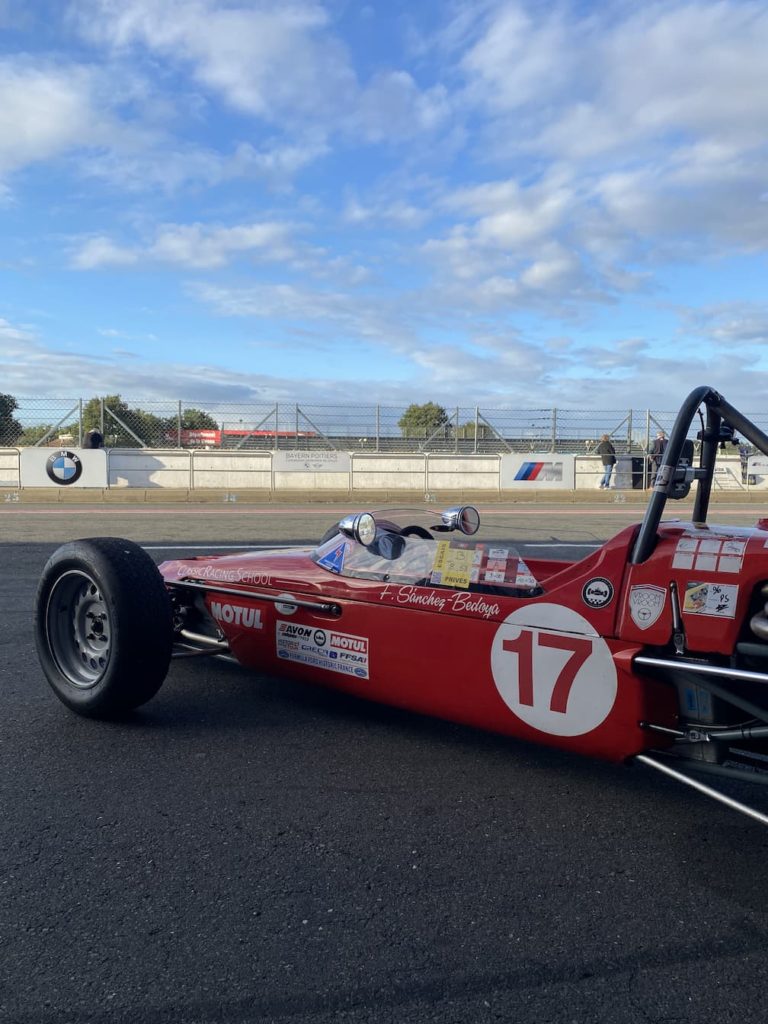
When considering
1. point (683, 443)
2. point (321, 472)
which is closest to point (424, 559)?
point (683, 443)

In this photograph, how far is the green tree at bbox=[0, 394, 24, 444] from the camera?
2096 centimetres

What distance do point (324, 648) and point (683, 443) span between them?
181 centimetres

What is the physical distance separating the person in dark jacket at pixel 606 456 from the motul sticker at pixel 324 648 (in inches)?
709

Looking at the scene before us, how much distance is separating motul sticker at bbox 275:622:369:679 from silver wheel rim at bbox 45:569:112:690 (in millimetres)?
909

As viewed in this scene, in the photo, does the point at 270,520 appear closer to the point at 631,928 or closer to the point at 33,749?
the point at 33,749

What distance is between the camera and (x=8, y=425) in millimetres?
21391

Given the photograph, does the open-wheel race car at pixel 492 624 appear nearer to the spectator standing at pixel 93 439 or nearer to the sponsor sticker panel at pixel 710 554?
the sponsor sticker panel at pixel 710 554

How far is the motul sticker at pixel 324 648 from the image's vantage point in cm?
369

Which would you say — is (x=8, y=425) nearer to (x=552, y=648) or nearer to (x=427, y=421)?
(x=427, y=421)

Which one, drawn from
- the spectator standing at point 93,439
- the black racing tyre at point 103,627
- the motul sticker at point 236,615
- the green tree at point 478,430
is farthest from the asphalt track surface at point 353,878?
the green tree at point 478,430

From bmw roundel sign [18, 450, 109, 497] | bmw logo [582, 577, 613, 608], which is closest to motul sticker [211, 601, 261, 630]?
bmw logo [582, 577, 613, 608]

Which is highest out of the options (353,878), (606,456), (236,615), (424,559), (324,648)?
(606,456)

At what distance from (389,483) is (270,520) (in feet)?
25.4

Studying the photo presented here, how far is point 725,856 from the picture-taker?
2.84m
